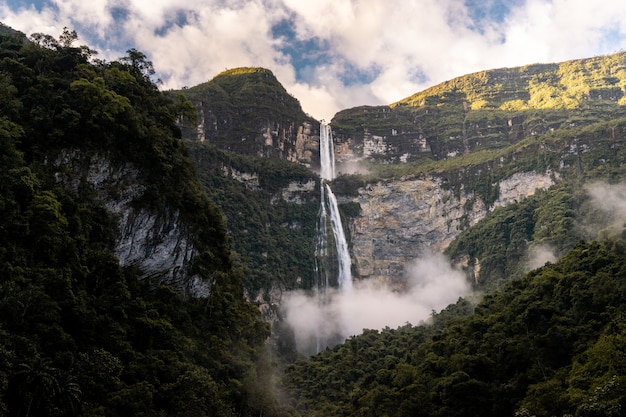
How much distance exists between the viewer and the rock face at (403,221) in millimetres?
91250

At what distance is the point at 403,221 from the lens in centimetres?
9438

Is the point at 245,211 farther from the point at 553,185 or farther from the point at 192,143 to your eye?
the point at 553,185

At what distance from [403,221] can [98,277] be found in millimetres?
69243

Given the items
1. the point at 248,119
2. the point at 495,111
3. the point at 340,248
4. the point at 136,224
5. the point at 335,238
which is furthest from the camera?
the point at 495,111

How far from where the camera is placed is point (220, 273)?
4053 centimetres

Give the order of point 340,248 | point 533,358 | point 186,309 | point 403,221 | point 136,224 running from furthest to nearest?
point 403,221 < point 340,248 < point 186,309 < point 136,224 < point 533,358

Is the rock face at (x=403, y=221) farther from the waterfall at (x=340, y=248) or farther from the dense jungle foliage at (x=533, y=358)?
the dense jungle foliage at (x=533, y=358)

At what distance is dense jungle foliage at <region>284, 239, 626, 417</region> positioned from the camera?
25734 millimetres

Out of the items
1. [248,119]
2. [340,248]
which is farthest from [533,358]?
[248,119]

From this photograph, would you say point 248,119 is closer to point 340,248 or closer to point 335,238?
point 335,238

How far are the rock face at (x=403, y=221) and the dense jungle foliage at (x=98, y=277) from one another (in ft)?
161

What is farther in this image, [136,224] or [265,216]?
[265,216]

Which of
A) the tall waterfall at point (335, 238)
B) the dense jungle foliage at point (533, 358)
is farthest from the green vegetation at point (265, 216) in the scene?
the dense jungle foliage at point (533, 358)

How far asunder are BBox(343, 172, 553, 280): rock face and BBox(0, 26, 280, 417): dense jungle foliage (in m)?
48.9
